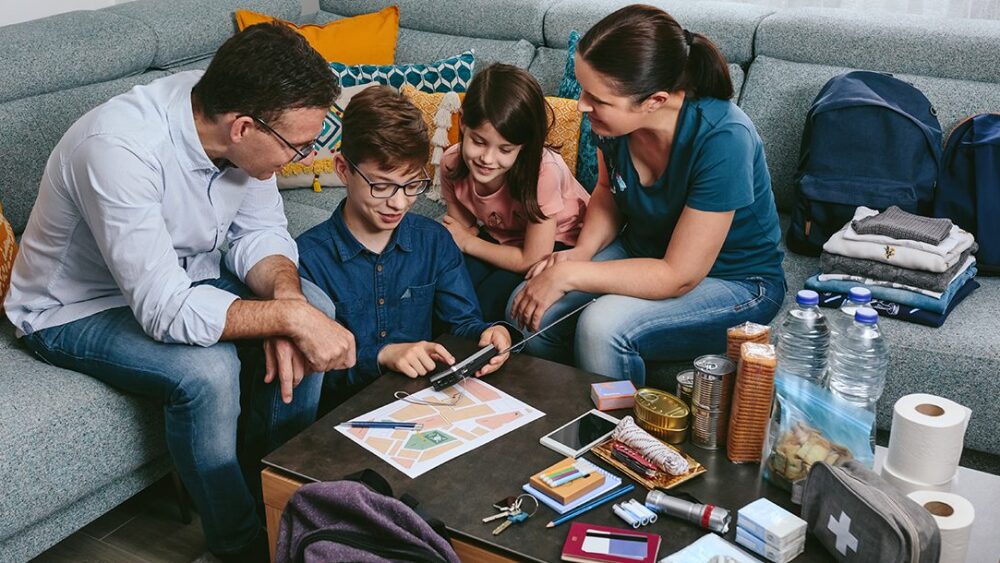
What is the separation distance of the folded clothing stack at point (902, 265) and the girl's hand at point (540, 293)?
23.0 inches

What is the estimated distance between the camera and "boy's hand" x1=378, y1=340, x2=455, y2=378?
1747 mm

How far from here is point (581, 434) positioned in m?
1.54

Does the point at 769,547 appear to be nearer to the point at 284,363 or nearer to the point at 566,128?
the point at 284,363

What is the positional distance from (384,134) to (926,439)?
1099 mm

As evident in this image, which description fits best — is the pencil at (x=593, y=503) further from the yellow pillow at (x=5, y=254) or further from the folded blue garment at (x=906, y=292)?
the yellow pillow at (x=5, y=254)

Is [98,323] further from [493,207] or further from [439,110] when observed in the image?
[439,110]

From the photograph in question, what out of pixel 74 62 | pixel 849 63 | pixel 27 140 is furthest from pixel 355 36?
pixel 849 63

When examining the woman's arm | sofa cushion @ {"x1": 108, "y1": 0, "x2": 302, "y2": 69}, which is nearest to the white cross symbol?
the woman's arm

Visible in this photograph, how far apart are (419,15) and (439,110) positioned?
2.14ft

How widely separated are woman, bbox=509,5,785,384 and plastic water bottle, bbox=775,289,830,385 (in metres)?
0.43

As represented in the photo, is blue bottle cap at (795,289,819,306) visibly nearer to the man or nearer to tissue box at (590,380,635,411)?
tissue box at (590,380,635,411)

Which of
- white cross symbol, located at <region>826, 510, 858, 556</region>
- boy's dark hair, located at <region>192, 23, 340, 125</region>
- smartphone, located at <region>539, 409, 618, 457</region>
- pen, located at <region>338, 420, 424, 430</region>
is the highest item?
boy's dark hair, located at <region>192, 23, 340, 125</region>

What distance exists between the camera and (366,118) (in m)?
1.90

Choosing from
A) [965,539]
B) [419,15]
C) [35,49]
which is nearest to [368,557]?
[965,539]
